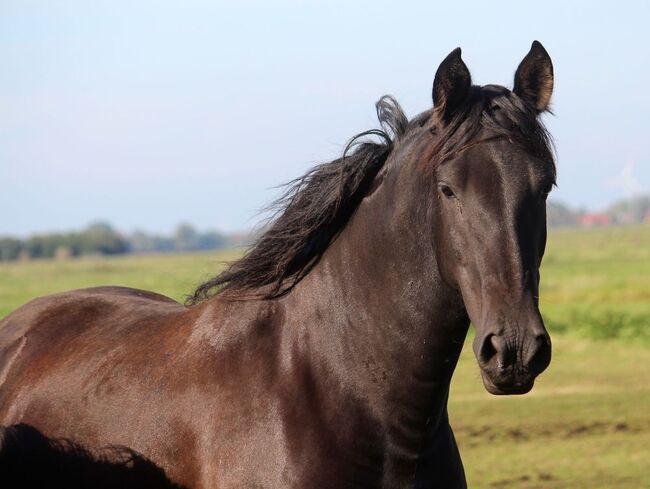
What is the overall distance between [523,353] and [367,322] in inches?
32.9

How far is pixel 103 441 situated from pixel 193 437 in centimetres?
50

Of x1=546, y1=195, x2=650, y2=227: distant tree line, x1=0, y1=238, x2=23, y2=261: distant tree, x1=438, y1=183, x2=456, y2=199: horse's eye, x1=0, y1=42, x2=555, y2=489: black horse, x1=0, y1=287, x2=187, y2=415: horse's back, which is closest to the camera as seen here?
x1=0, y1=42, x2=555, y2=489: black horse

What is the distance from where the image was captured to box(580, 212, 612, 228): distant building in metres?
162

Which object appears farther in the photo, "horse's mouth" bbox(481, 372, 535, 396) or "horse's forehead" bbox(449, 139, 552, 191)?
"horse's forehead" bbox(449, 139, 552, 191)

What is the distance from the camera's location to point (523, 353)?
3340 mm

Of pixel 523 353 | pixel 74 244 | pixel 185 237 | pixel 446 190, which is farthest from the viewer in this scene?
pixel 185 237

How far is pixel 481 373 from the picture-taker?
137 inches

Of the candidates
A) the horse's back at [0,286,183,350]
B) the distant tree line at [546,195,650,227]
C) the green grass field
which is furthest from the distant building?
the horse's back at [0,286,183,350]

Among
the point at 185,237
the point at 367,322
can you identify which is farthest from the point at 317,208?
the point at 185,237

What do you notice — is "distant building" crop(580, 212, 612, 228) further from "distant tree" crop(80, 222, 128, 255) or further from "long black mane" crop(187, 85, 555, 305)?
"long black mane" crop(187, 85, 555, 305)

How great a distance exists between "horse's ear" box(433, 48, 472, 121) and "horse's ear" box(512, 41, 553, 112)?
9.2 inches

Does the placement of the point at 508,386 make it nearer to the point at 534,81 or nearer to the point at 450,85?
the point at 450,85

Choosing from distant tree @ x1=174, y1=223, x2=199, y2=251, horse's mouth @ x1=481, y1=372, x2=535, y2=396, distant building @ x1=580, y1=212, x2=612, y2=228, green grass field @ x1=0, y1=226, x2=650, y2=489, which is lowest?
distant building @ x1=580, y1=212, x2=612, y2=228

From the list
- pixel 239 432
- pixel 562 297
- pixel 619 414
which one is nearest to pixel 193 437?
pixel 239 432
